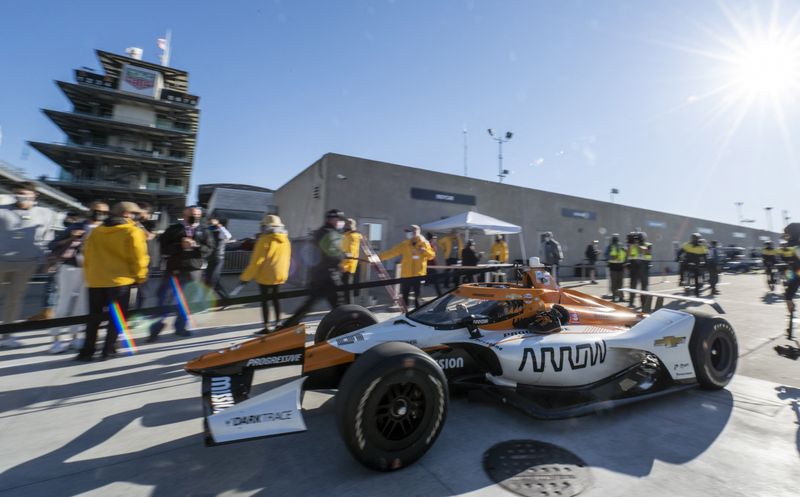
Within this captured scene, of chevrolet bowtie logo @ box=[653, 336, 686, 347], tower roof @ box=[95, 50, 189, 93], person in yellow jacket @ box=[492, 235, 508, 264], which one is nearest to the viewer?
chevrolet bowtie logo @ box=[653, 336, 686, 347]

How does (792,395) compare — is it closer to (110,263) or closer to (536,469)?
(536,469)

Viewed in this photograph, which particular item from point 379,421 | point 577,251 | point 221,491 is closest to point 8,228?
point 221,491

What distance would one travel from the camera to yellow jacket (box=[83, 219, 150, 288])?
380cm

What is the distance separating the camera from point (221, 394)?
2.10 metres

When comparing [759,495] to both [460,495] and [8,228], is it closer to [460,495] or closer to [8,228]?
[460,495]

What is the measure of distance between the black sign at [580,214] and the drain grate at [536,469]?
17.6m

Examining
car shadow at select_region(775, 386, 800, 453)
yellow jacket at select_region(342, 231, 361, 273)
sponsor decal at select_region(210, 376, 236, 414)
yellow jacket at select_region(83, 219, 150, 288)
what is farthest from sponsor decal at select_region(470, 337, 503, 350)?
yellow jacket at select_region(342, 231, 361, 273)

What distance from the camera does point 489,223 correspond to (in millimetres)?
11586

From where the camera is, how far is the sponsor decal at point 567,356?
8.57 ft

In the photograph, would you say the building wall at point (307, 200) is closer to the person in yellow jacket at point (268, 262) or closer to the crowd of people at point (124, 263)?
the crowd of people at point (124, 263)

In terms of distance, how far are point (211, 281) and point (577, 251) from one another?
683 inches

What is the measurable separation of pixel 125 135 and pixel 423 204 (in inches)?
1955

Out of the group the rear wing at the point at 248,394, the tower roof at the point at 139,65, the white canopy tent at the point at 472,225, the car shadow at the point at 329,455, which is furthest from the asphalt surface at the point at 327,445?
the tower roof at the point at 139,65

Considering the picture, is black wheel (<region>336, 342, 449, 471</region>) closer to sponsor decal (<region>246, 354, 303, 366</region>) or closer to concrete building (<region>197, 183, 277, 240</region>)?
sponsor decal (<region>246, 354, 303, 366</region>)
